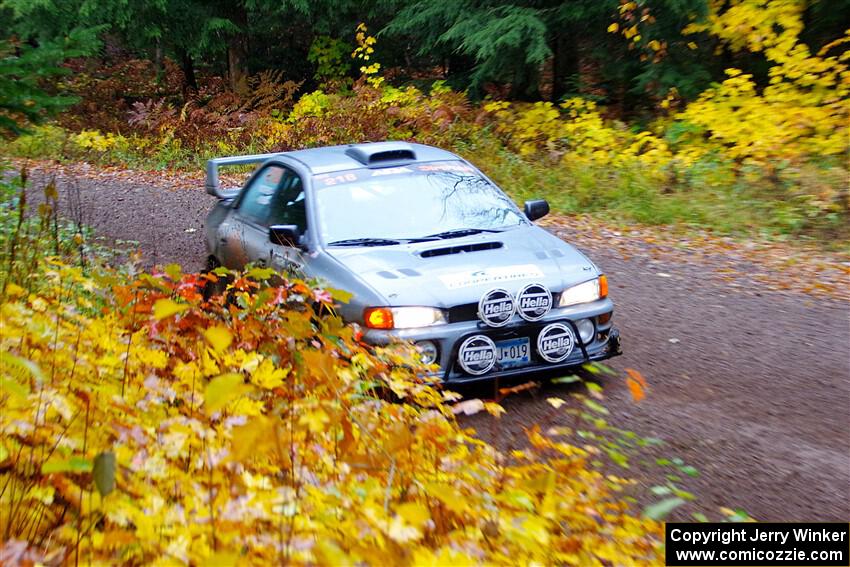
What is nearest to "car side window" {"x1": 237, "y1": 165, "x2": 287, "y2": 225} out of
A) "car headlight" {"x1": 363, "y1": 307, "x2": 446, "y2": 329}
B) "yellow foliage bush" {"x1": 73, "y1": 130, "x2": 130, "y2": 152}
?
"car headlight" {"x1": 363, "y1": 307, "x2": 446, "y2": 329}

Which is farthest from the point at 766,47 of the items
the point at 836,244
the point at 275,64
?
the point at 275,64

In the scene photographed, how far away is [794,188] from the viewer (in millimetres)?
11383

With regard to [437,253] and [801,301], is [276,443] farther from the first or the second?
[801,301]

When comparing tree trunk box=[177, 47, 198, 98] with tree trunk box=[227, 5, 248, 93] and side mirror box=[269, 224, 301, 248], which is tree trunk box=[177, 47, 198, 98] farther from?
side mirror box=[269, 224, 301, 248]

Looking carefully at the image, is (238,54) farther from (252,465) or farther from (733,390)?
(252,465)

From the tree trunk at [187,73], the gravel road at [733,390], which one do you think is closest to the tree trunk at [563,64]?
the gravel road at [733,390]

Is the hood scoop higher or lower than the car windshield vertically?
lower

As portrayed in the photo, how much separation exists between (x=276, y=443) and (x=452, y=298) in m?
3.05

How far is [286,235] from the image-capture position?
240 inches

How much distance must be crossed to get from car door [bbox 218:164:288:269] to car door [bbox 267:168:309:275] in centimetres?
8

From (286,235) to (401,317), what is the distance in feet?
4.57

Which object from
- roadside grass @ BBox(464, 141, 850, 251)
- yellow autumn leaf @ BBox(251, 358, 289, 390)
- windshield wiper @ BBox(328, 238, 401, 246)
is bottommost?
roadside grass @ BBox(464, 141, 850, 251)

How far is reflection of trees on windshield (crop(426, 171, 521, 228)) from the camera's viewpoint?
652 centimetres

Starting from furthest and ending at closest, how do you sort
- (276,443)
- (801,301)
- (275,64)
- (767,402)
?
(275,64), (801,301), (767,402), (276,443)
